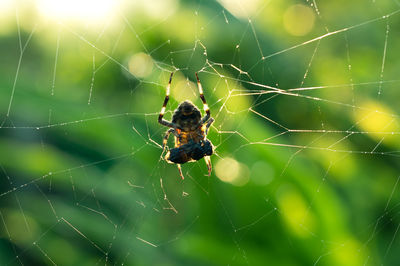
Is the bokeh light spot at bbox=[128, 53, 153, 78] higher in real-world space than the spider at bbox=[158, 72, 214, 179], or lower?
higher

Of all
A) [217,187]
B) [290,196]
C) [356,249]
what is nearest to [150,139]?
[217,187]

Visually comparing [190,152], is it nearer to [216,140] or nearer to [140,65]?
[216,140]

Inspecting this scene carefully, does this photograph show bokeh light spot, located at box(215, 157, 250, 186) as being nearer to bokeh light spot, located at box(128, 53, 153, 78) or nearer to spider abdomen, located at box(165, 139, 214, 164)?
spider abdomen, located at box(165, 139, 214, 164)

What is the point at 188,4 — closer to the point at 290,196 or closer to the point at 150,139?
the point at 150,139

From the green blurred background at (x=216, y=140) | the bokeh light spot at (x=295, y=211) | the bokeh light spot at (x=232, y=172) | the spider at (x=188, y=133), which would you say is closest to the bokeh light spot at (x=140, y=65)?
the green blurred background at (x=216, y=140)

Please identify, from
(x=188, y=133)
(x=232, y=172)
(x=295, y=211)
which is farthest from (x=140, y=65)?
(x=295, y=211)

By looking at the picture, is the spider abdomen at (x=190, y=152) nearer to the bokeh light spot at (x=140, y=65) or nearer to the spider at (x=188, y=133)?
the spider at (x=188, y=133)

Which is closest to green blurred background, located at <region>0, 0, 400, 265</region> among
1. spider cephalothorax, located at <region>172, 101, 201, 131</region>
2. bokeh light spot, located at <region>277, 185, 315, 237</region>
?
bokeh light spot, located at <region>277, 185, 315, 237</region>
